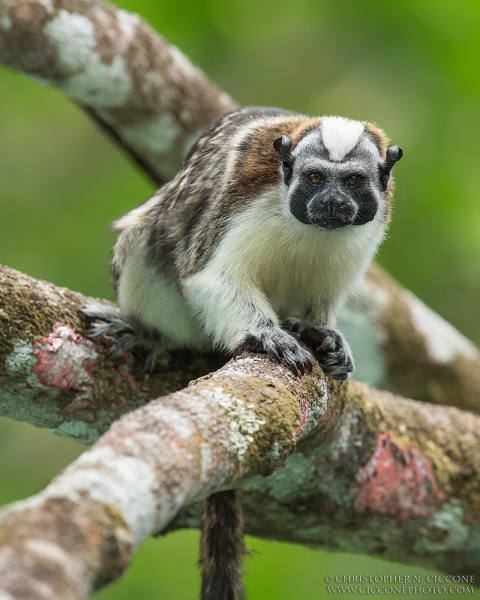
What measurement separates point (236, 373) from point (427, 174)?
4.33 m

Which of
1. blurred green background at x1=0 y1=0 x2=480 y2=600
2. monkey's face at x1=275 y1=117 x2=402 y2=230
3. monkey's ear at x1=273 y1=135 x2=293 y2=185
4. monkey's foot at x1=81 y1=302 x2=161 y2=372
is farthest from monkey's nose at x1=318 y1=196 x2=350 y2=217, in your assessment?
blurred green background at x1=0 y1=0 x2=480 y2=600

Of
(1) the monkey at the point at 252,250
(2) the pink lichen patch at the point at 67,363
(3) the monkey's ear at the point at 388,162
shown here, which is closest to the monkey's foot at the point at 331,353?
(1) the monkey at the point at 252,250

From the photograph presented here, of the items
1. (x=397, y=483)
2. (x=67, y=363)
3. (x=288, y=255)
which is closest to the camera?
(x=67, y=363)

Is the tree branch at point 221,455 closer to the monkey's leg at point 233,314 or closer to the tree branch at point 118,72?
the monkey's leg at point 233,314

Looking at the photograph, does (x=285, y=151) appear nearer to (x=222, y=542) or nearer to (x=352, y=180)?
(x=352, y=180)

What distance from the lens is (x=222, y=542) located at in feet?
11.2

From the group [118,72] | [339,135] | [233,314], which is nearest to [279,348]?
[233,314]

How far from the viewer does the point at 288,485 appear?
12.2ft

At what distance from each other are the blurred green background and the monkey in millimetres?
2292

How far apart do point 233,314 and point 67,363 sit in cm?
66

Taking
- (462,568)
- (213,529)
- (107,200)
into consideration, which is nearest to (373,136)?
(213,529)

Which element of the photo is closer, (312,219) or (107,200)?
(312,219)

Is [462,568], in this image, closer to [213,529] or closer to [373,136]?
[213,529]

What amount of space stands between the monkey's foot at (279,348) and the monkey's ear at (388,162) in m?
0.91
